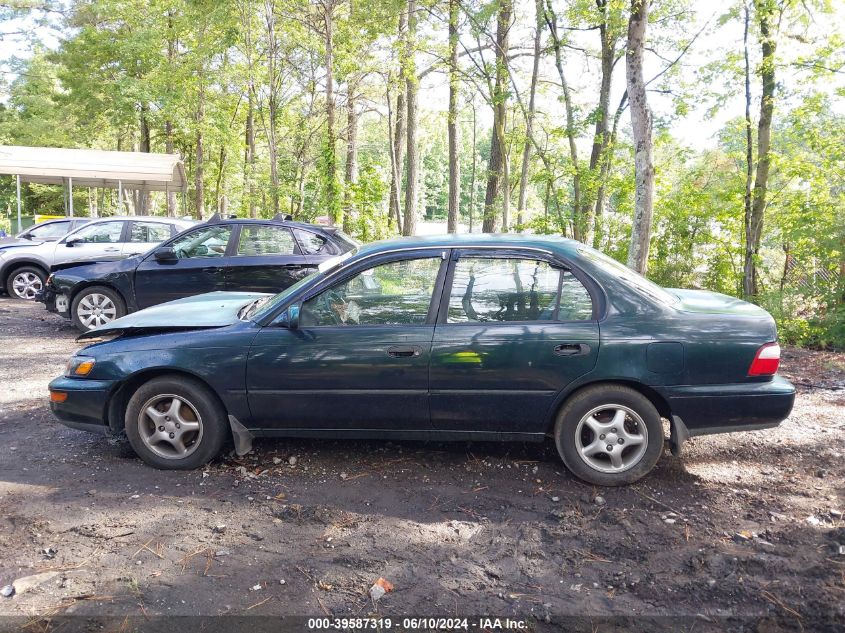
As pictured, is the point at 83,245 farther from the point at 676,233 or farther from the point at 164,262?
the point at 676,233

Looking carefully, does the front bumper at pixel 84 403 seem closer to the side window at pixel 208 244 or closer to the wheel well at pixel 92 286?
the side window at pixel 208 244

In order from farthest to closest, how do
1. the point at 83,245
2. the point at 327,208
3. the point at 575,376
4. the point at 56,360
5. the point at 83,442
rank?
1. the point at 327,208
2. the point at 83,245
3. the point at 56,360
4. the point at 83,442
5. the point at 575,376

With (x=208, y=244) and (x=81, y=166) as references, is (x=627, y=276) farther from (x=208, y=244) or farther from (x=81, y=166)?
(x=81, y=166)

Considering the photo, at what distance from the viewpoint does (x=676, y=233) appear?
1291cm

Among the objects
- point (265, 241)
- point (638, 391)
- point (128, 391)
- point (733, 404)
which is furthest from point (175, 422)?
point (265, 241)

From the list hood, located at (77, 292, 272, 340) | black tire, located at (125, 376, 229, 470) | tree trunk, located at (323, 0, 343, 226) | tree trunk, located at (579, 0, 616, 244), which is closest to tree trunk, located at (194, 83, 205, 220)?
tree trunk, located at (323, 0, 343, 226)

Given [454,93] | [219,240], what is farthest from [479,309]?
[454,93]

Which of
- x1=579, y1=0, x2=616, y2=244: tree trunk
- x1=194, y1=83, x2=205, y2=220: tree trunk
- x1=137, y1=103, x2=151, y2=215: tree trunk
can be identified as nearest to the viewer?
x1=579, y1=0, x2=616, y2=244: tree trunk

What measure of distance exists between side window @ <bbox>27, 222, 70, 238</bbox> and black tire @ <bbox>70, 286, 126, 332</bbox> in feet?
17.4

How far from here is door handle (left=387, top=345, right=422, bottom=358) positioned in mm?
4184

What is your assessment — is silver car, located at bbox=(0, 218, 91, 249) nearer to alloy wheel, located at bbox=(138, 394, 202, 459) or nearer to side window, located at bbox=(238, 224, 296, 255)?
side window, located at bbox=(238, 224, 296, 255)

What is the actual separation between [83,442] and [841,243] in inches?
394

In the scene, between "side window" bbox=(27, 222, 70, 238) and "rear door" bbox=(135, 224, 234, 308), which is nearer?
"rear door" bbox=(135, 224, 234, 308)

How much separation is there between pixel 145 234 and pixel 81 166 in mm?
11601
